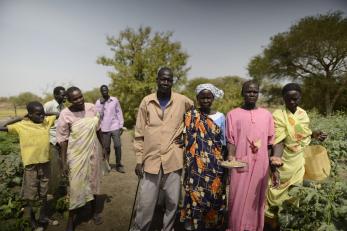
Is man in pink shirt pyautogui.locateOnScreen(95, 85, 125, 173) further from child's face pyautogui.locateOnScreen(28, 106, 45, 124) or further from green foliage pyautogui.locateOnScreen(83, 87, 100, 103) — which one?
green foliage pyautogui.locateOnScreen(83, 87, 100, 103)

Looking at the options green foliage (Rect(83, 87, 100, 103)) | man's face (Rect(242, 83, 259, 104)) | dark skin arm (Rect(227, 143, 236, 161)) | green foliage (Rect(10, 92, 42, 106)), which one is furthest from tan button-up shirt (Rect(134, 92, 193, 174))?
green foliage (Rect(10, 92, 42, 106))

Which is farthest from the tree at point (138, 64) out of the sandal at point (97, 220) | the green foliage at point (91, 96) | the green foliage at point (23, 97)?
the green foliage at point (23, 97)

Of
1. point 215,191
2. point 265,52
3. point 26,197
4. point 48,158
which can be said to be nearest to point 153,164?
point 215,191

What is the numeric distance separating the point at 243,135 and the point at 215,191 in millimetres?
839

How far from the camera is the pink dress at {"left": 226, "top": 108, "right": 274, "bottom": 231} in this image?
2994 mm

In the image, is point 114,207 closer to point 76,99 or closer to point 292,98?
point 76,99

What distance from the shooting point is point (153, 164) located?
10.3 feet

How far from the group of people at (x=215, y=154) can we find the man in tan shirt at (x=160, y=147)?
11mm

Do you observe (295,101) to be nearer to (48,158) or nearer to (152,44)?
(48,158)

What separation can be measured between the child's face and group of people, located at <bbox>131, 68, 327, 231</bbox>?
4.12 feet

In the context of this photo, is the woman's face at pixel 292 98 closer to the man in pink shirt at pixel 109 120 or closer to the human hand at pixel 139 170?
the human hand at pixel 139 170

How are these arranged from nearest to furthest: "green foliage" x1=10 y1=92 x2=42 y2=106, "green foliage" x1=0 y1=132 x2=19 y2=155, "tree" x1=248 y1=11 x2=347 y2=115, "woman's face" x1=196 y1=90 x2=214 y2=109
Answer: "woman's face" x1=196 y1=90 x2=214 y2=109, "green foliage" x1=0 y1=132 x2=19 y2=155, "tree" x1=248 y1=11 x2=347 y2=115, "green foliage" x1=10 y1=92 x2=42 y2=106

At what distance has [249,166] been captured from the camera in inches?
119

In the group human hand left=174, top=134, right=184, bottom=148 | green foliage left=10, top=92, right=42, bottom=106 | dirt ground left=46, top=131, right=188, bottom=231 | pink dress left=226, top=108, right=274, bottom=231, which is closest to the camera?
pink dress left=226, top=108, right=274, bottom=231
